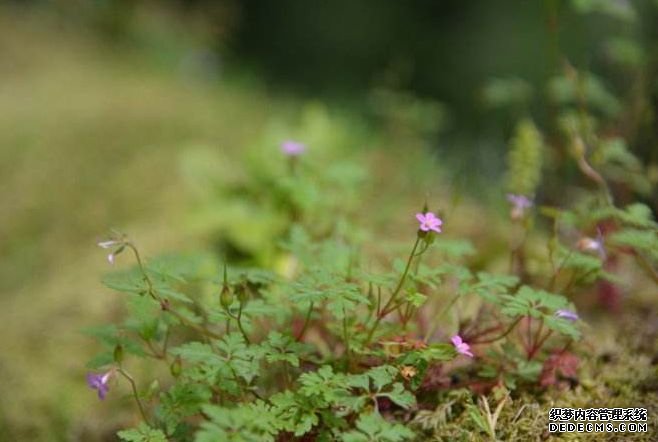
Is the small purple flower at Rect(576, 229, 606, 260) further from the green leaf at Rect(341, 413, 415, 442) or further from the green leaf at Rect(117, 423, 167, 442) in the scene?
the green leaf at Rect(117, 423, 167, 442)

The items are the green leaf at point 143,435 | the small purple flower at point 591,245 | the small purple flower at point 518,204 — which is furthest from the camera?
the small purple flower at point 518,204

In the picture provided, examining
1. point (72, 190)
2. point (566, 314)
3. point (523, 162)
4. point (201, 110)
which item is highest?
point (523, 162)

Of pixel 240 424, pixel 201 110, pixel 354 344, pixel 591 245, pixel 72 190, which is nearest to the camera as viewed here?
pixel 240 424

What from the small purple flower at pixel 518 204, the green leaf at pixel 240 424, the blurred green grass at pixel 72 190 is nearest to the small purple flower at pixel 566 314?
the small purple flower at pixel 518 204

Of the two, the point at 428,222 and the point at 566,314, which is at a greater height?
the point at 428,222

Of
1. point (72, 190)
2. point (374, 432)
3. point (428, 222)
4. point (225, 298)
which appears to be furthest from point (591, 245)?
point (72, 190)

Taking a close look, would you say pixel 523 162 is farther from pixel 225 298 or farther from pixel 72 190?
pixel 72 190

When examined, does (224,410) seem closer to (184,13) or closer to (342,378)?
(342,378)

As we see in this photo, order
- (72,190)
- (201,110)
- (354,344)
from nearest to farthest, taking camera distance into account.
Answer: (354,344) → (72,190) → (201,110)

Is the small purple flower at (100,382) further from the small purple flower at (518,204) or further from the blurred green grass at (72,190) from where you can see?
the small purple flower at (518,204)

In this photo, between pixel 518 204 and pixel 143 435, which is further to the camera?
pixel 518 204
